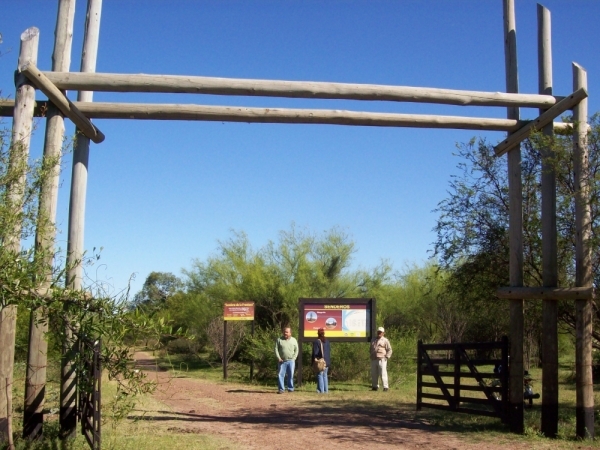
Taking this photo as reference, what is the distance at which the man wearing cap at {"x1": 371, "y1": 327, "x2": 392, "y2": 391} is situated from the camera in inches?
728

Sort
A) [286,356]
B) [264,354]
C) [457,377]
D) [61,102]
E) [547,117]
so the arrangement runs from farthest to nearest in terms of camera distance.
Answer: [264,354]
[286,356]
[457,377]
[547,117]
[61,102]

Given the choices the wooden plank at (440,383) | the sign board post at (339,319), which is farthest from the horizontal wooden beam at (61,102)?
the sign board post at (339,319)

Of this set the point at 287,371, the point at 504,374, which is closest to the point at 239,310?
the point at 287,371

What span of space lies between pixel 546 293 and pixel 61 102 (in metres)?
7.42

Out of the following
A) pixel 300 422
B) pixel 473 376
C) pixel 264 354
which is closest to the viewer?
pixel 473 376

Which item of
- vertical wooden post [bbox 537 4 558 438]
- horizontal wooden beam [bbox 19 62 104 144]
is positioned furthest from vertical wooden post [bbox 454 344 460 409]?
horizontal wooden beam [bbox 19 62 104 144]

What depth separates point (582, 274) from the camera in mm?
9945

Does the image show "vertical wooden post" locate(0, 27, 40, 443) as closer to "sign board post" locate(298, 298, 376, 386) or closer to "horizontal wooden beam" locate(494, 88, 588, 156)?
"horizontal wooden beam" locate(494, 88, 588, 156)

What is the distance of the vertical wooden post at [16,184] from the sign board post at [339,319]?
11994 millimetres

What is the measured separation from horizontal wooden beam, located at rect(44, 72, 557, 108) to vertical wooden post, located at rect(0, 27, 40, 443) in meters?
0.48

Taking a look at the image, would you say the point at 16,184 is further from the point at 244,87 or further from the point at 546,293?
the point at 546,293

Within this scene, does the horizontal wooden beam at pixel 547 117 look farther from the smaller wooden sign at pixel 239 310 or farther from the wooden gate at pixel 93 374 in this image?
the smaller wooden sign at pixel 239 310

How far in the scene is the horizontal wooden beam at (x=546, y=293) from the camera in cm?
979

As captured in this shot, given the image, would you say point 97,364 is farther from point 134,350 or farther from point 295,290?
point 295,290
